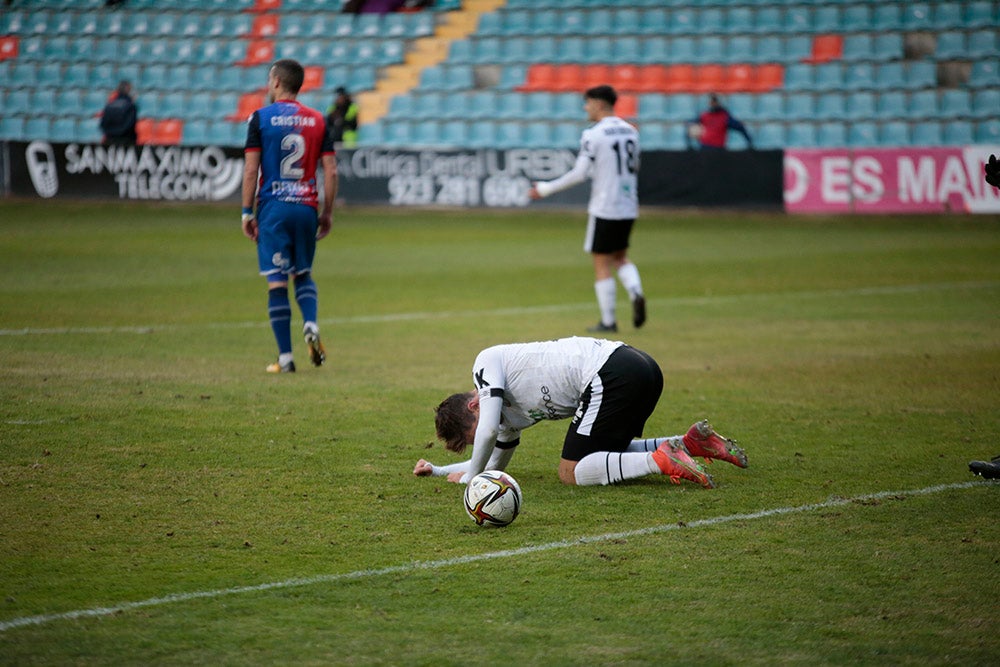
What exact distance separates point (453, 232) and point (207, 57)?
13381mm

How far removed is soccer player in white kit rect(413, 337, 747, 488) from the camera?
20.2ft

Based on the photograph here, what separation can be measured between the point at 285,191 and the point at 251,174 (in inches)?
14.1

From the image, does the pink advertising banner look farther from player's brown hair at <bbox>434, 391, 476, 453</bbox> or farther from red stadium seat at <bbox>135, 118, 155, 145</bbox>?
player's brown hair at <bbox>434, 391, 476, 453</bbox>

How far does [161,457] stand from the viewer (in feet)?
22.1

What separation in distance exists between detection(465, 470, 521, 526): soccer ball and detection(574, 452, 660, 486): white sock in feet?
2.72

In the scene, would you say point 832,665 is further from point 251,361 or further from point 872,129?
point 872,129

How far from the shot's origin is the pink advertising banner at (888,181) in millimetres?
23031

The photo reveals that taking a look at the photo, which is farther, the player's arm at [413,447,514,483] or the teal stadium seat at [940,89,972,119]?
the teal stadium seat at [940,89,972,119]

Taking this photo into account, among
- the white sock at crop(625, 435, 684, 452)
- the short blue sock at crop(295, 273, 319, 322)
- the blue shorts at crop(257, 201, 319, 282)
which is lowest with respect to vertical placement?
the white sock at crop(625, 435, 684, 452)

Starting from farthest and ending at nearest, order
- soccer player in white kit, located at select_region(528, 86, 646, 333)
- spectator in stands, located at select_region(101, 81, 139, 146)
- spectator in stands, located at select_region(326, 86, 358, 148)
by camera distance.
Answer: spectator in stands, located at select_region(101, 81, 139, 146) → spectator in stands, located at select_region(326, 86, 358, 148) → soccer player in white kit, located at select_region(528, 86, 646, 333)

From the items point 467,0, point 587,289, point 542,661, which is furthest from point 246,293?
point 467,0

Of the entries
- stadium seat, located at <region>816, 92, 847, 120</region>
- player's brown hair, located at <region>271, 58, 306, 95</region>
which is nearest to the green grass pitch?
player's brown hair, located at <region>271, 58, 306, 95</region>

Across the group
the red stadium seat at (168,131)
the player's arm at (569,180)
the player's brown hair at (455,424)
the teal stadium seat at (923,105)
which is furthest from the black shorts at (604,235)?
the red stadium seat at (168,131)

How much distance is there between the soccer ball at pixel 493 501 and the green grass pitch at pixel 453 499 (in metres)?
0.09
